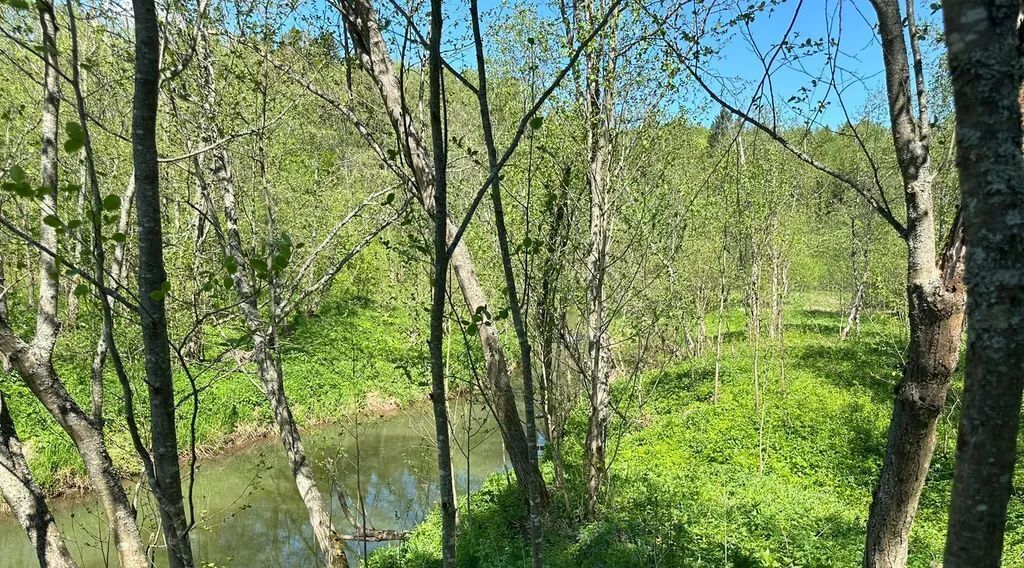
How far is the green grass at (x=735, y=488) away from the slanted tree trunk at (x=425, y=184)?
1008 mm

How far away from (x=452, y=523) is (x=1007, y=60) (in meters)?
1.95

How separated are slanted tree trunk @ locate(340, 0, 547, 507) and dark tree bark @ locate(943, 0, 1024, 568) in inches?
121

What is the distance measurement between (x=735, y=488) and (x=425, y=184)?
20.3 ft

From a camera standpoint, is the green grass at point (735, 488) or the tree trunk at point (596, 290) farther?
the tree trunk at point (596, 290)

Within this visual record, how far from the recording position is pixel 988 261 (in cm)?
98

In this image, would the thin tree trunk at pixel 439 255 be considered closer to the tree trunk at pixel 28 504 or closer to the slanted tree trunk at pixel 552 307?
the tree trunk at pixel 28 504

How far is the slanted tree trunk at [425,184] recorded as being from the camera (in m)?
4.27

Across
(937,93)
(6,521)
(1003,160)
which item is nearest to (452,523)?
(1003,160)

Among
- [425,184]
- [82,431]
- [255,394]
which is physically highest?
[425,184]

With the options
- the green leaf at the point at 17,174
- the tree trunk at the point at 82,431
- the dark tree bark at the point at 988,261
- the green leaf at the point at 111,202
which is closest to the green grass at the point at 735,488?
the tree trunk at the point at 82,431

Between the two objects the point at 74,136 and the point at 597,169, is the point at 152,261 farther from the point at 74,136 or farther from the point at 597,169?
the point at 597,169

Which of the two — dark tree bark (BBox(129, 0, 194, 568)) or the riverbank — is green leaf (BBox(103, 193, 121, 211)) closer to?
dark tree bark (BBox(129, 0, 194, 568))

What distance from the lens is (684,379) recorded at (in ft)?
43.8

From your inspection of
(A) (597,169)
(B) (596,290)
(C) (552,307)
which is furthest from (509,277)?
(A) (597,169)
